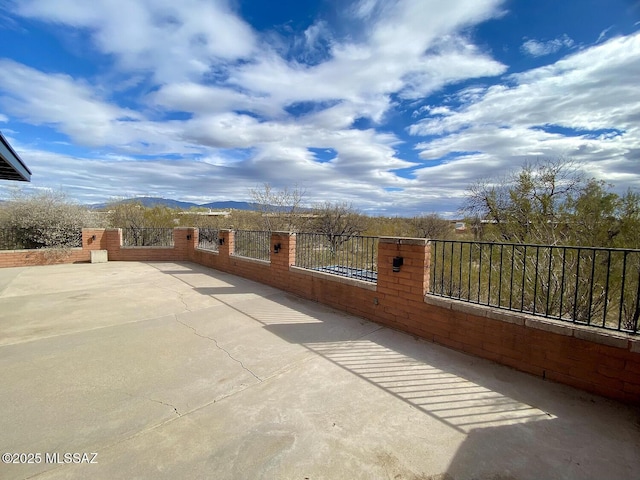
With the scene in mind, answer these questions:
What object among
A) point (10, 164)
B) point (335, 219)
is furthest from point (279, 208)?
point (10, 164)

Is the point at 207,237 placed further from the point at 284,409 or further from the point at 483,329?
the point at 483,329

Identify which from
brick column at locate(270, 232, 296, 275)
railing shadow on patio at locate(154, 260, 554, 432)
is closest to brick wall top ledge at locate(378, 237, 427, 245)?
railing shadow on patio at locate(154, 260, 554, 432)

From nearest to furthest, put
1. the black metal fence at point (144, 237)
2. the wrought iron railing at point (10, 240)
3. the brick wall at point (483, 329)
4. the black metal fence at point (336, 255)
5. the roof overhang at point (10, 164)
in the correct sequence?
the brick wall at point (483, 329), the roof overhang at point (10, 164), the black metal fence at point (336, 255), the wrought iron railing at point (10, 240), the black metal fence at point (144, 237)

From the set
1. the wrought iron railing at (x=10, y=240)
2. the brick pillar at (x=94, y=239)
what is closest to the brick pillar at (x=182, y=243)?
the brick pillar at (x=94, y=239)

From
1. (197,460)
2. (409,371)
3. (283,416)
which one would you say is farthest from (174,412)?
(409,371)

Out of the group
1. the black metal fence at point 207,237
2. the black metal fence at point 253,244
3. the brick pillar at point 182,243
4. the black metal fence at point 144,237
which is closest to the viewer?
the black metal fence at point 253,244

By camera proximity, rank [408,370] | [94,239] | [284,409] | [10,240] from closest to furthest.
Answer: [284,409] < [408,370] < [10,240] < [94,239]

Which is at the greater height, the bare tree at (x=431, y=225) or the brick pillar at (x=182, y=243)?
the bare tree at (x=431, y=225)

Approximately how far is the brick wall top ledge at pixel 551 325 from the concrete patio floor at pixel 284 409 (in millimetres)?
492

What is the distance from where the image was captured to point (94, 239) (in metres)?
11.0

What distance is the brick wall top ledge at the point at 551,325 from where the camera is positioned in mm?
2547

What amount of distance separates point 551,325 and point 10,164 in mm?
8237

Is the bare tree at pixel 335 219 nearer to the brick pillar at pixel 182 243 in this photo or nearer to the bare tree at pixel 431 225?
Answer: the bare tree at pixel 431 225

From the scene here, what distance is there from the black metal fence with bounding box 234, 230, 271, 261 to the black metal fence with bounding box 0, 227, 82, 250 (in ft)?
23.3
